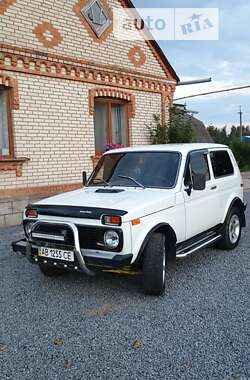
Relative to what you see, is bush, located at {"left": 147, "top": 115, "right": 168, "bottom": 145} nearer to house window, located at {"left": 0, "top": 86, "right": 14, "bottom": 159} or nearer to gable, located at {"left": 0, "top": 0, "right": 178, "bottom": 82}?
gable, located at {"left": 0, "top": 0, "right": 178, "bottom": 82}

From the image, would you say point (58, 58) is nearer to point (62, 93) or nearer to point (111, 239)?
point (62, 93)

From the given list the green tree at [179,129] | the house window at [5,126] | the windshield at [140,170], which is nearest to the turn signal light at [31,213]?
the windshield at [140,170]

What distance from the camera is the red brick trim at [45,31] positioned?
8.52 meters

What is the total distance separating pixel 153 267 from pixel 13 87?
6015 mm

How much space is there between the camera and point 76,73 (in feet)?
30.3

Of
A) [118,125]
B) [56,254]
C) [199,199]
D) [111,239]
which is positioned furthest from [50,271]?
[118,125]

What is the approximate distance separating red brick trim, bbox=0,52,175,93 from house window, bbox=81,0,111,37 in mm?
1247

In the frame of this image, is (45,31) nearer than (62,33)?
Yes

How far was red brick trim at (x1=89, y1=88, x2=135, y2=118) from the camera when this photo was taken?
9.65 m

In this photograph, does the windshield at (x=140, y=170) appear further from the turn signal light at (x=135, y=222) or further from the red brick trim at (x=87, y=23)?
the red brick trim at (x=87, y=23)

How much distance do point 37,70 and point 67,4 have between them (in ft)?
7.33

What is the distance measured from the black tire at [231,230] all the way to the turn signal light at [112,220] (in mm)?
2660

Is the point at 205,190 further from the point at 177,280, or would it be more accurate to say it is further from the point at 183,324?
the point at 183,324

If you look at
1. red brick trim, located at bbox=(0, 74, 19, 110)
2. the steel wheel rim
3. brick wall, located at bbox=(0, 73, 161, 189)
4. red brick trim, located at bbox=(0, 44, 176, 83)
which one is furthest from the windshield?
red brick trim, located at bbox=(0, 44, 176, 83)
